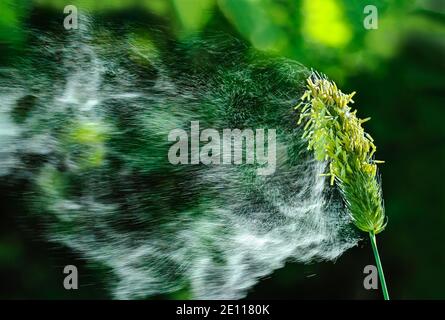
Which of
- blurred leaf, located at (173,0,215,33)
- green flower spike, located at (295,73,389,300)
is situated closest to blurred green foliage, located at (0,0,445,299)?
blurred leaf, located at (173,0,215,33)

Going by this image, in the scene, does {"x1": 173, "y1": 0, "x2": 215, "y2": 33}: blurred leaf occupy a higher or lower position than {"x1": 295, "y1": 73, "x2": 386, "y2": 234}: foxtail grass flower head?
higher

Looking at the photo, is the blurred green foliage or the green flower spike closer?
the green flower spike

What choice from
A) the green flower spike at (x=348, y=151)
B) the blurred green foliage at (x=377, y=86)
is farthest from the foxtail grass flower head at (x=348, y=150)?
the blurred green foliage at (x=377, y=86)

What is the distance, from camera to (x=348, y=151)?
3.29 ft

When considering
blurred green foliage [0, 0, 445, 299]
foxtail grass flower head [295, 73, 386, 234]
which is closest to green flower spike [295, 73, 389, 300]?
foxtail grass flower head [295, 73, 386, 234]

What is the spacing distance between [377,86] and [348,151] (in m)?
0.48

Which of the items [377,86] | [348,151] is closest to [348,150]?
[348,151]

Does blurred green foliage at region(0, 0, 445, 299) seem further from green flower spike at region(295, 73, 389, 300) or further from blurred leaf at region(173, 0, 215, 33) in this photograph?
green flower spike at region(295, 73, 389, 300)

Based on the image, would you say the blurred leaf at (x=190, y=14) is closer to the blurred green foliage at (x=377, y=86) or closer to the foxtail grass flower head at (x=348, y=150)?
the blurred green foliage at (x=377, y=86)

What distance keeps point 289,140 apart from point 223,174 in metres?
A: 0.18

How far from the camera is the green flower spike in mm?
1002

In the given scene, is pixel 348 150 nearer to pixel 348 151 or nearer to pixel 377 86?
pixel 348 151
